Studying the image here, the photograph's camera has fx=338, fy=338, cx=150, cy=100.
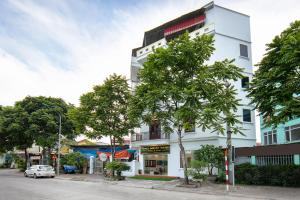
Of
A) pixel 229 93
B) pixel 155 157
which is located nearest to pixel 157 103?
pixel 229 93

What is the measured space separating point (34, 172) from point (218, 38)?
22677 mm

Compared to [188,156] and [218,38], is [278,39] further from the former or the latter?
[188,156]

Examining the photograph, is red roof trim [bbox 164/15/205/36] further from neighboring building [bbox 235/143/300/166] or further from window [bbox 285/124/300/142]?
neighboring building [bbox 235/143/300/166]

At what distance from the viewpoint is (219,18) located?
2917cm

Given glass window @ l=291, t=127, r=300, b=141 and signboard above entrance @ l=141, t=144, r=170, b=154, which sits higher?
glass window @ l=291, t=127, r=300, b=141

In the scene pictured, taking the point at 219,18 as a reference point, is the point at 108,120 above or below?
below

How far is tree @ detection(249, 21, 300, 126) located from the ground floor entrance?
15901mm

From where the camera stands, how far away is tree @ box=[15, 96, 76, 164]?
133ft

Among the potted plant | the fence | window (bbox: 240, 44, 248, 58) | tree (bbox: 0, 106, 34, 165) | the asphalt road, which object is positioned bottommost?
the asphalt road

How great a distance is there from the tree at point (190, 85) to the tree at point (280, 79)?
3.42 metres

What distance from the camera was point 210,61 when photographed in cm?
2881

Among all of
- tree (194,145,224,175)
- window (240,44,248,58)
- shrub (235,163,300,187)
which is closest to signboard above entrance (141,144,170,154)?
tree (194,145,224,175)

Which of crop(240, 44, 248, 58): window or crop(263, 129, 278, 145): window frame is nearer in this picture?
crop(240, 44, 248, 58): window

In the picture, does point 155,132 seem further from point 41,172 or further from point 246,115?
point 41,172
